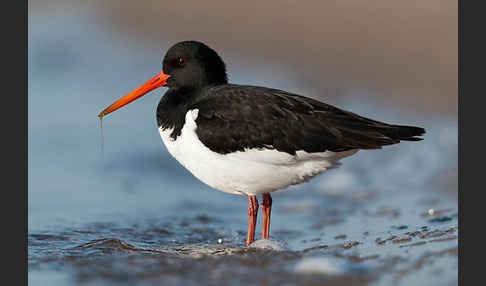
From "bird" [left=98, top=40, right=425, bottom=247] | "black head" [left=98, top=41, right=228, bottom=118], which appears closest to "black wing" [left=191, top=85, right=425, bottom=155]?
"bird" [left=98, top=40, right=425, bottom=247]

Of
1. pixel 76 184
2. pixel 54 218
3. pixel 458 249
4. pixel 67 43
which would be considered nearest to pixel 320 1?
pixel 67 43

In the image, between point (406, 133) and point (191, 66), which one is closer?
point (406, 133)

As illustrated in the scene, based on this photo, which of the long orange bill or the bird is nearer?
the bird

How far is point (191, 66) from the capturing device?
535 cm

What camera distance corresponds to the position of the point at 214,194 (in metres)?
7.68

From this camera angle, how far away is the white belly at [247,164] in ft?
15.5

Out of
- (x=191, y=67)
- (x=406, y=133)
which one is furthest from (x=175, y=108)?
(x=406, y=133)

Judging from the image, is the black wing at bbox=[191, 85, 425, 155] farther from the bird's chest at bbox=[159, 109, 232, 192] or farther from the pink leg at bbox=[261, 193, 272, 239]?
the pink leg at bbox=[261, 193, 272, 239]

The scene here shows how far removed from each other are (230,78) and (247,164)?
561 centimetres

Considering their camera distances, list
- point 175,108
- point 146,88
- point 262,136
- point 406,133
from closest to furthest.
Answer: point 262,136, point 406,133, point 175,108, point 146,88

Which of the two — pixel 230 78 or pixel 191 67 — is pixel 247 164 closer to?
pixel 191 67

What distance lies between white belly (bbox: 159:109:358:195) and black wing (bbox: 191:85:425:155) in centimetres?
6

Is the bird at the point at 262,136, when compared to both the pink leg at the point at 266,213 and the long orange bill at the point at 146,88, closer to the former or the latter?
the pink leg at the point at 266,213

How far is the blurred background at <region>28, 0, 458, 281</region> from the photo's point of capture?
7219 mm
